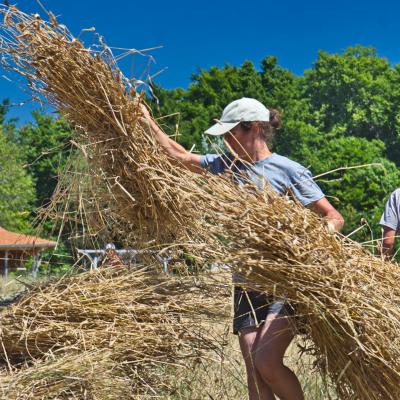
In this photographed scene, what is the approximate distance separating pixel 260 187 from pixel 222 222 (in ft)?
0.96

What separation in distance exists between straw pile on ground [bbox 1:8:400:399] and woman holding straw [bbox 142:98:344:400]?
0.40 feet

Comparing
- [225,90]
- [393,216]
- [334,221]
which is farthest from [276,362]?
[225,90]

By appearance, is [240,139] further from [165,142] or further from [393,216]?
[393,216]

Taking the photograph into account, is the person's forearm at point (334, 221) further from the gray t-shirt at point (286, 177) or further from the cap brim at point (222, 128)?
the cap brim at point (222, 128)

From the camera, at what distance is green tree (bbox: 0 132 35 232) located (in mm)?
27109

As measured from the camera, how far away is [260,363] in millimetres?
Answer: 3445

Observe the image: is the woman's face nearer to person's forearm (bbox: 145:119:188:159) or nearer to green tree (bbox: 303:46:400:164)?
person's forearm (bbox: 145:119:188:159)

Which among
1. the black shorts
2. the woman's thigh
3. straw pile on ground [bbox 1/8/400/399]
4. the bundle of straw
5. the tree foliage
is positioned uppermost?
the tree foliage

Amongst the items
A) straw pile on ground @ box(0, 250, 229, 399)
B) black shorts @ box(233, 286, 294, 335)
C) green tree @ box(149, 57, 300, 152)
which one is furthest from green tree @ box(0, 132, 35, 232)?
black shorts @ box(233, 286, 294, 335)

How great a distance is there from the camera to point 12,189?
90.7 ft

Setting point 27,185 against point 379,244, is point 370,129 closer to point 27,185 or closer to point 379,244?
point 27,185

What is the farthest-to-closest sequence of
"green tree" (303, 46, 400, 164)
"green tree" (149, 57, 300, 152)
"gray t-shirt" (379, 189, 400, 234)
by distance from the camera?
"green tree" (303, 46, 400, 164) → "green tree" (149, 57, 300, 152) → "gray t-shirt" (379, 189, 400, 234)

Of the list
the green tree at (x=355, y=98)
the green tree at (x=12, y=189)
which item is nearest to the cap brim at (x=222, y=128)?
the green tree at (x=12, y=189)

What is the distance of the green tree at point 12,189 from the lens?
2711cm
